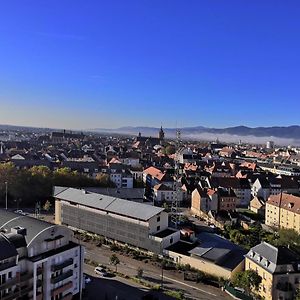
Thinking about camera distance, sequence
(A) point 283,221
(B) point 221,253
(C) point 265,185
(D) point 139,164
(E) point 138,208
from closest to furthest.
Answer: (B) point 221,253
(E) point 138,208
(A) point 283,221
(C) point 265,185
(D) point 139,164

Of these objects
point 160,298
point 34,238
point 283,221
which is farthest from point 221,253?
point 283,221

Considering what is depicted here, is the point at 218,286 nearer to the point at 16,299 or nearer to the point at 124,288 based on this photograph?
the point at 124,288

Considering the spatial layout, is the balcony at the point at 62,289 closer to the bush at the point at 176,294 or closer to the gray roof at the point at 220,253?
the bush at the point at 176,294

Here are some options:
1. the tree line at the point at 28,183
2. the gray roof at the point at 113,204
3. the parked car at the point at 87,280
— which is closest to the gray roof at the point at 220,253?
the gray roof at the point at 113,204

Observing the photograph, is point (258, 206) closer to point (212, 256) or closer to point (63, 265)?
point (212, 256)

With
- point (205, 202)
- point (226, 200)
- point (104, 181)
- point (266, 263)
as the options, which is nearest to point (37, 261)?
point (266, 263)

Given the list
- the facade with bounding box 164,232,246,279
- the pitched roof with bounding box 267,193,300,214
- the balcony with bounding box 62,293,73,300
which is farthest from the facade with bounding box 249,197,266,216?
the balcony with bounding box 62,293,73,300
